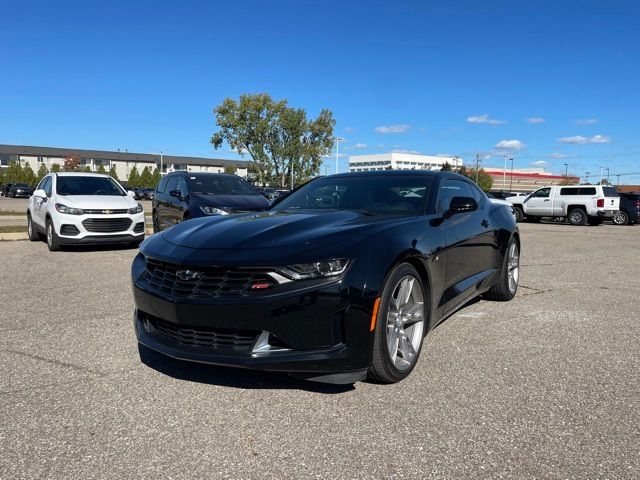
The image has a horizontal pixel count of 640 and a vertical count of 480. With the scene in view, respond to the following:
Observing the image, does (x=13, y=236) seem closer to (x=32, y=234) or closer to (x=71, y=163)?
(x=32, y=234)

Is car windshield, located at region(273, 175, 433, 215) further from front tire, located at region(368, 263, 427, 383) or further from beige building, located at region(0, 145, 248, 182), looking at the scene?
beige building, located at region(0, 145, 248, 182)

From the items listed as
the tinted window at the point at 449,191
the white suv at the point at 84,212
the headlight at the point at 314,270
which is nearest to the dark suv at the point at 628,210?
the tinted window at the point at 449,191

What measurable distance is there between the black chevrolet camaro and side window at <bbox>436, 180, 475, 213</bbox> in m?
0.27

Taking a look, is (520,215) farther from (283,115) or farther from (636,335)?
(283,115)

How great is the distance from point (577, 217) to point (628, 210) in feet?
10.8

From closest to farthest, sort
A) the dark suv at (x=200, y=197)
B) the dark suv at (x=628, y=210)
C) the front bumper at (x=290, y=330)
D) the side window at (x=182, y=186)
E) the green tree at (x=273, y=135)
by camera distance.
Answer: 1. the front bumper at (x=290, y=330)
2. the dark suv at (x=200, y=197)
3. the side window at (x=182, y=186)
4. the dark suv at (x=628, y=210)
5. the green tree at (x=273, y=135)

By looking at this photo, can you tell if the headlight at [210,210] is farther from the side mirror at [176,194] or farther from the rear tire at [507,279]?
the rear tire at [507,279]

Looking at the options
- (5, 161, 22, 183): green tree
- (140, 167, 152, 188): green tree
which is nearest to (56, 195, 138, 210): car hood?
(5, 161, 22, 183): green tree

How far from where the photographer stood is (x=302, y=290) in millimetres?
2859

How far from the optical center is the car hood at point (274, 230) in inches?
125

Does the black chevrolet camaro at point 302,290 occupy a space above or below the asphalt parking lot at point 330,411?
above

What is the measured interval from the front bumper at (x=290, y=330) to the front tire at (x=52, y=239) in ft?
26.8

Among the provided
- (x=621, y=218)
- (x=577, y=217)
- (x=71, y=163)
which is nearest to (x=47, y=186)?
(x=577, y=217)

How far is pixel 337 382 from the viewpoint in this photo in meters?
2.95
